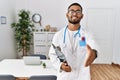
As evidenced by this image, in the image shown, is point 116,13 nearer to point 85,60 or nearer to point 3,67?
point 3,67

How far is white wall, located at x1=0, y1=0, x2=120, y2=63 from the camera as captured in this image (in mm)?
4884

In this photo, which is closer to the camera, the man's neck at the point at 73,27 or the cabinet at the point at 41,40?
the man's neck at the point at 73,27

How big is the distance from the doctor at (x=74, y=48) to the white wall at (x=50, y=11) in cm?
383

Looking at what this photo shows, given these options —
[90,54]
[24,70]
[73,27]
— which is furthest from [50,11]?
[90,54]

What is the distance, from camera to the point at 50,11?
5.85 metres

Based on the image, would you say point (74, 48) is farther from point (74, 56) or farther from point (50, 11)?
point (50, 11)

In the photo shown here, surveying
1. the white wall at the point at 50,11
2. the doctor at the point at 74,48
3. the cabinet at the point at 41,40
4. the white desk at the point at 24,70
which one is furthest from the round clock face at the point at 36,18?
the doctor at the point at 74,48

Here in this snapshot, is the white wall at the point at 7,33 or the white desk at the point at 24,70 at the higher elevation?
the white wall at the point at 7,33

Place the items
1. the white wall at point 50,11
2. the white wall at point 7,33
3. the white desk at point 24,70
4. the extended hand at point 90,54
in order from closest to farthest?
the extended hand at point 90,54
the white desk at point 24,70
the white wall at point 7,33
the white wall at point 50,11

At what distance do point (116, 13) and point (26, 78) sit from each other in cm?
426

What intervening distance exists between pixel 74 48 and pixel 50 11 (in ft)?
16.5

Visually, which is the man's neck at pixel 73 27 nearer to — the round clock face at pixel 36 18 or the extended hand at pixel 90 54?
the extended hand at pixel 90 54

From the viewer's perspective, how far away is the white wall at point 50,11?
4.88 metres

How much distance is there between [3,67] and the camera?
2.55 meters
